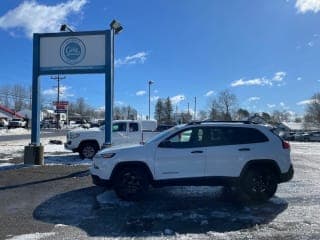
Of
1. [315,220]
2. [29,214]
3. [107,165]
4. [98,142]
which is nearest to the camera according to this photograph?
[315,220]

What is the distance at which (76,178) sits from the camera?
42.8ft

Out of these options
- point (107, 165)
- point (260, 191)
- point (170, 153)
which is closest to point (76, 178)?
point (107, 165)

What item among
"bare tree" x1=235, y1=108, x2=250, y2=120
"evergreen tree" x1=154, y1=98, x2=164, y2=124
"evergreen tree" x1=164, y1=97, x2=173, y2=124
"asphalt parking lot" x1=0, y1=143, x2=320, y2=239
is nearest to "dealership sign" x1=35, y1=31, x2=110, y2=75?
"asphalt parking lot" x1=0, y1=143, x2=320, y2=239

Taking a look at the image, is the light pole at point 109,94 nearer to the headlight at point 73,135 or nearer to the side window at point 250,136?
the headlight at point 73,135

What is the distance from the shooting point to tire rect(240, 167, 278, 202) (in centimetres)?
950

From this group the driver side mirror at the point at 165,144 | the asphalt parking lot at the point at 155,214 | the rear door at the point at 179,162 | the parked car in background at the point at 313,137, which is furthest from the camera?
the parked car in background at the point at 313,137

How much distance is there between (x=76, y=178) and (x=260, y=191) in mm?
6082

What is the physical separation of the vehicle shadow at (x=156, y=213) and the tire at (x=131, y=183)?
0.20 m

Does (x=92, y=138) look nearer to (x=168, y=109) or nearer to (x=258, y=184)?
(x=258, y=184)

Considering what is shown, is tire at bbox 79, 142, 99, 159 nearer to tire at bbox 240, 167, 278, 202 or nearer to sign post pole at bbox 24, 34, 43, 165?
sign post pole at bbox 24, 34, 43, 165

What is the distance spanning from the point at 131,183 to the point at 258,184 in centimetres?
292

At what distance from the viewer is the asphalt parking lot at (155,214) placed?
6.86 m

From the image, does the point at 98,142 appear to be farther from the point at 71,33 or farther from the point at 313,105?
the point at 313,105

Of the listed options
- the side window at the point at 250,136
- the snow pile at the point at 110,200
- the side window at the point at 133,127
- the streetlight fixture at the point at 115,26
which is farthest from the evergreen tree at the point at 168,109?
the side window at the point at 250,136
